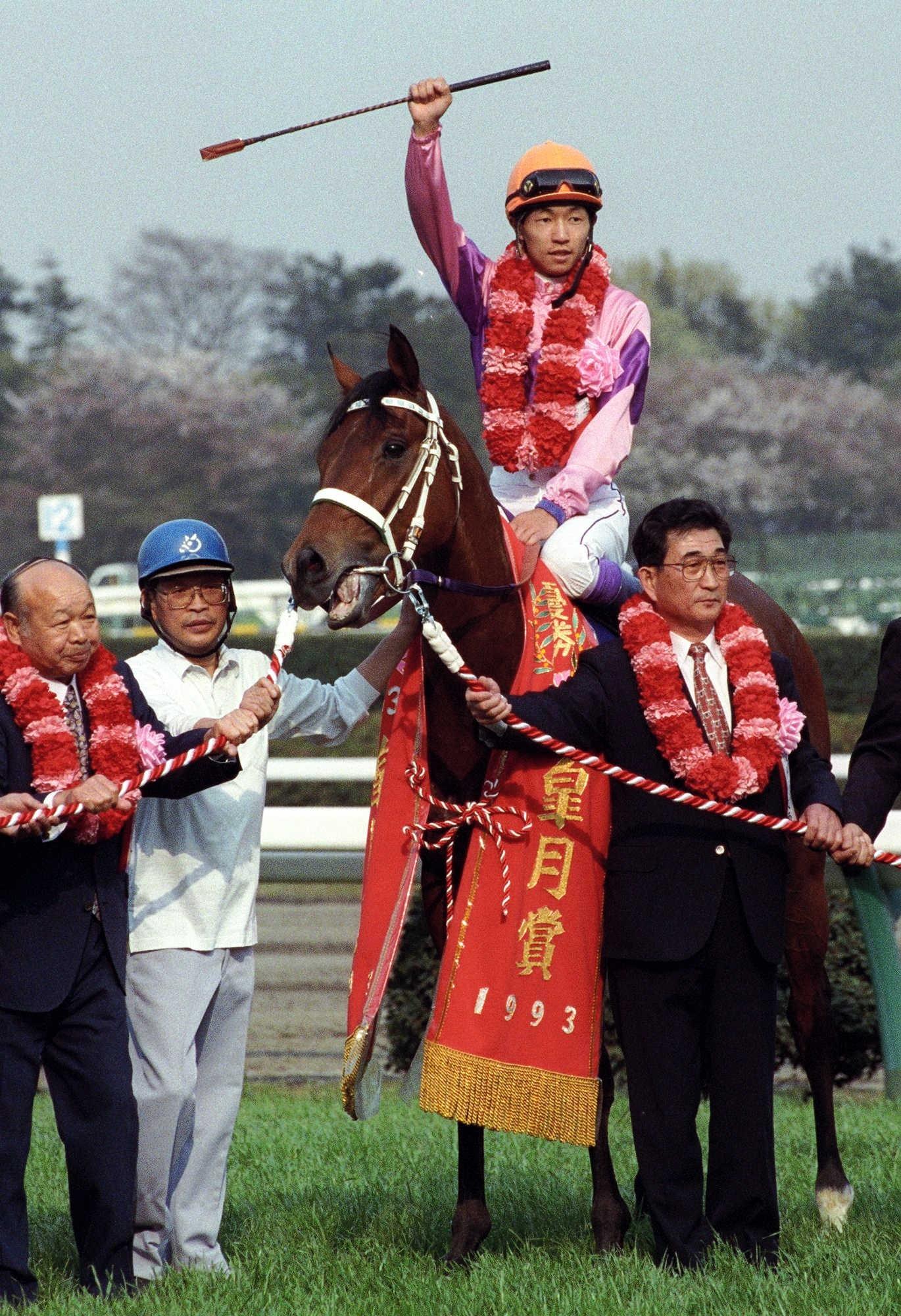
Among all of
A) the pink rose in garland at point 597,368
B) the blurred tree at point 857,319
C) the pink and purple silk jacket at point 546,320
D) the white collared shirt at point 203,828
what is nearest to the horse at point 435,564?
the pink and purple silk jacket at point 546,320

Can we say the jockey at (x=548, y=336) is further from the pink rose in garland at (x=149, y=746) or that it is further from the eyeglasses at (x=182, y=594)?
the pink rose in garland at (x=149, y=746)

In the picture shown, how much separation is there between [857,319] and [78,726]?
5780cm

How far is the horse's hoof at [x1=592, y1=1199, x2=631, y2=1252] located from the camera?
4.77 meters

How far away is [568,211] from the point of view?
5.26m

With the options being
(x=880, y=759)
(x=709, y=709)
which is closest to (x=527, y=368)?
(x=709, y=709)

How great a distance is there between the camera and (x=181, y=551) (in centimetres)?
463

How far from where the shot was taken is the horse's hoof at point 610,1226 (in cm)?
477

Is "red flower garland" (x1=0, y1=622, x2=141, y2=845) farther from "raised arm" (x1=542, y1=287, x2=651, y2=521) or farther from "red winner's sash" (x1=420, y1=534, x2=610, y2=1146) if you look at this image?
"raised arm" (x1=542, y1=287, x2=651, y2=521)

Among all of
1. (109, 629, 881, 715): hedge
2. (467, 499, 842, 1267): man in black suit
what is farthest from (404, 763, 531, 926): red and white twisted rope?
(109, 629, 881, 715): hedge

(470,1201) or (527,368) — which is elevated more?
(527,368)

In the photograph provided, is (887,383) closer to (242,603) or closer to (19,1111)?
(242,603)

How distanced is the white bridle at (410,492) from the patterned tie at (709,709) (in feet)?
2.43

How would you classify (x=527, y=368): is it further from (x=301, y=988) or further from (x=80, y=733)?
(x=301, y=988)

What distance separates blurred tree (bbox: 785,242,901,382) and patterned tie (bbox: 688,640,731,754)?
55.4 m
